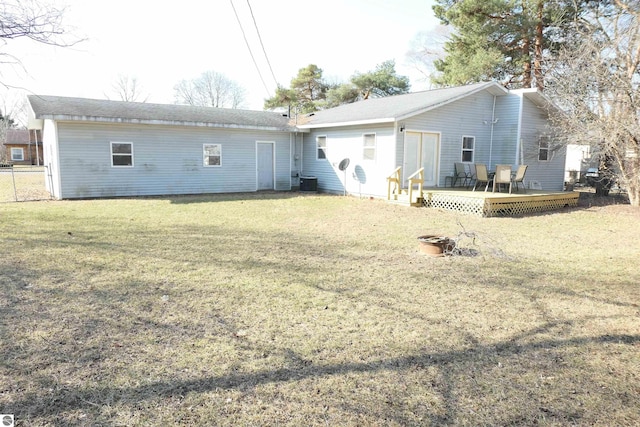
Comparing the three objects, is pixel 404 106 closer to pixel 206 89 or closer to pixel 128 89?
pixel 206 89

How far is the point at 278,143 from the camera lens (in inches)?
656

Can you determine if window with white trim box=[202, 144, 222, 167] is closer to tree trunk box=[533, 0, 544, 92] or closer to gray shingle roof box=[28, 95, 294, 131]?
gray shingle roof box=[28, 95, 294, 131]

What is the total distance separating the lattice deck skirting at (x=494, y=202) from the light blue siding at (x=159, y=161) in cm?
723

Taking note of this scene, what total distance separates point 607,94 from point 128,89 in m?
48.1

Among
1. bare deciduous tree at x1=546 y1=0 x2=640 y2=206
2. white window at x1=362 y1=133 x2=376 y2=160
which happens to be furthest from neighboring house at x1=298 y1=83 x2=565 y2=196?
bare deciduous tree at x1=546 y1=0 x2=640 y2=206

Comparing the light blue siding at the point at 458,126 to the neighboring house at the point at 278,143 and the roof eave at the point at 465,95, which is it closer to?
the neighboring house at the point at 278,143

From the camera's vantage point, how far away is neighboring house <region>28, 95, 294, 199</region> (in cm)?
1284

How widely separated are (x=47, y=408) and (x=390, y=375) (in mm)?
2134

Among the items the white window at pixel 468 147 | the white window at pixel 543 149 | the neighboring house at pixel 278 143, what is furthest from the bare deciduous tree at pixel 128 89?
the white window at pixel 543 149

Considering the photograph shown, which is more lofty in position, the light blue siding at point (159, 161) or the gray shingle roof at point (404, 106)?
the gray shingle roof at point (404, 106)

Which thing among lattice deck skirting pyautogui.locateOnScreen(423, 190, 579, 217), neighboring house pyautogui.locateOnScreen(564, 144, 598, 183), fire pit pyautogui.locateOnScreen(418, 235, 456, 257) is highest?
neighboring house pyautogui.locateOnScreen(564, 144, 598, 183)

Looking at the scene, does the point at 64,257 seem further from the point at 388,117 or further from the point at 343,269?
the point at 388,117

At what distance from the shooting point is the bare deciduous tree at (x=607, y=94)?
1155cm

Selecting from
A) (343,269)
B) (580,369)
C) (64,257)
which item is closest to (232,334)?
(343,269)
